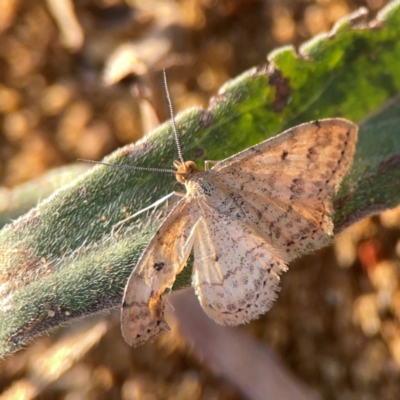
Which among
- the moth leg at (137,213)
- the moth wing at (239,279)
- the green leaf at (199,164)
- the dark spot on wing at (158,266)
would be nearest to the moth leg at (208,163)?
the green leaf at (199,164)

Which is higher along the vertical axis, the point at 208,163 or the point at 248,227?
the point at 208,163

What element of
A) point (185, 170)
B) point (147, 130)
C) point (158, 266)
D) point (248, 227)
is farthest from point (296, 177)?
point (147, 130)

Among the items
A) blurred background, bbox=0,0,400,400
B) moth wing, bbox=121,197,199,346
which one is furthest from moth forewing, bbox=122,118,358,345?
blurred background, bbox=0,0,400,400

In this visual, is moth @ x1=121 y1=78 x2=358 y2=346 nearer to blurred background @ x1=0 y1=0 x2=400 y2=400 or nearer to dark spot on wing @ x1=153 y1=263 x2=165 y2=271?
dark spot on wing @ x1=153 y1=263 x2=165 y2=271

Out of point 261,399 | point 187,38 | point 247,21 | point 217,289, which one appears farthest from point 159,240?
point 247,21

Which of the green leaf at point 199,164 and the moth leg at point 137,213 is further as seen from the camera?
the moth leg at point 137,213

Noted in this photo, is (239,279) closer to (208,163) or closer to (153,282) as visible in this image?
(153,282)

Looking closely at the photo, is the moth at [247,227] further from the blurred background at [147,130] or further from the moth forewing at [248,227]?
the blurred background at [147,130]
